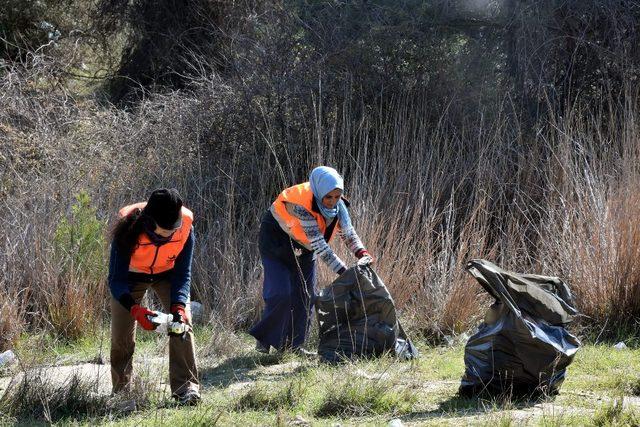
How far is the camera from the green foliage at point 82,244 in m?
8.08

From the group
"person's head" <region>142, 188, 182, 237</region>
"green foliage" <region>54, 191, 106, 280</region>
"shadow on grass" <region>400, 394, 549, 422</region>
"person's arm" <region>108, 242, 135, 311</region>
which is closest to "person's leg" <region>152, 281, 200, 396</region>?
"person's arm" <region>108, 242, 135, 311</region>

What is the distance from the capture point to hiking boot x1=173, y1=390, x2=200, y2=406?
5469 mm

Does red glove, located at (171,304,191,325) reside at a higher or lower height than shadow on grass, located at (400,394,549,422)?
higher

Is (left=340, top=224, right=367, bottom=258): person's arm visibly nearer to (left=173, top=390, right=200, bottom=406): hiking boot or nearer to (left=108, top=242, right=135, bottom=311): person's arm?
(left=173, top=390, right=200, bottom=406): hiking boot

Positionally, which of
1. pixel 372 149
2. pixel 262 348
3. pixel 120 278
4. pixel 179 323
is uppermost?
pixel 372 149

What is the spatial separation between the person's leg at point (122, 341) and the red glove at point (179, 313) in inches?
12.2

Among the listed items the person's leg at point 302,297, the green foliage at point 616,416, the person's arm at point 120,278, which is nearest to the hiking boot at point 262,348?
the person's leg at point 302,297

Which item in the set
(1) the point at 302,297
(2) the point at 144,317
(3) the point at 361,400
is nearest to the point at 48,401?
(2) the point at 144,317

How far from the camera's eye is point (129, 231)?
518 cm

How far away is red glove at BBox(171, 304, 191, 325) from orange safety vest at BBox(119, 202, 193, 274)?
0.27 meters

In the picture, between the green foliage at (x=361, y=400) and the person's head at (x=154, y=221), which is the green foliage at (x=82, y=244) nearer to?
the person's head at (x=154, y=221)

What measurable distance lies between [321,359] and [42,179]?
14.2ft

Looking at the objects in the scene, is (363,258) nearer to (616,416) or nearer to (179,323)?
(179,323)

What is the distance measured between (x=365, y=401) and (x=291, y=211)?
192cm
